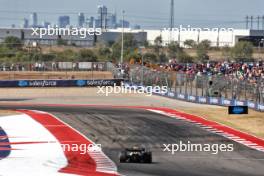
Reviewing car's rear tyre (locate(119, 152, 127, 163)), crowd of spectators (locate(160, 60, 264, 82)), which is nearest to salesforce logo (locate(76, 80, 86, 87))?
crowd of spectators (locate(160, 60, 264, 82))

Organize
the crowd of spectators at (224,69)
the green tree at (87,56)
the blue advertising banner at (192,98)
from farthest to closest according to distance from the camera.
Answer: the green tree at (87,56)
the crowd of spectators at (224,69)
the blue advertising banner at (192,98)

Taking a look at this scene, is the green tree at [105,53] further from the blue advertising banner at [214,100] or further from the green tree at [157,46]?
the blue advertising banner at [214,100]

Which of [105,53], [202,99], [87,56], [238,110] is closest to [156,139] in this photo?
[238,110]

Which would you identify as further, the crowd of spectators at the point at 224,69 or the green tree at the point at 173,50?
the green tree at the point at 173,50

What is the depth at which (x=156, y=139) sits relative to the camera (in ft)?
98.3

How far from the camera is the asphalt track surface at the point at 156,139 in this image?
2212cm

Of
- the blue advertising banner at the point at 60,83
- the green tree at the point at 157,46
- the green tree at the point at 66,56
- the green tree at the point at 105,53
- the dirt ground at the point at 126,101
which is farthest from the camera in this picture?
the green tree at the point at 157,46

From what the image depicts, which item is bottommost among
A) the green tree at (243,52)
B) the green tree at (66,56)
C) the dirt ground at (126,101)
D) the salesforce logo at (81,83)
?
the dirt ground at (126,101)

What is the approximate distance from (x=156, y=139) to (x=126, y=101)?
23119 millimetres

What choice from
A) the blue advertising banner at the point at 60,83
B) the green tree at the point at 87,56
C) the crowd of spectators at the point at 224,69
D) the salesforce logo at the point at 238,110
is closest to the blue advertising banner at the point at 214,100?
the salesforce logo at the point at 238,110

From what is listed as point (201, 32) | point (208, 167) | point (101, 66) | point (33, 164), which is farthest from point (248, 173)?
point (201, 32)

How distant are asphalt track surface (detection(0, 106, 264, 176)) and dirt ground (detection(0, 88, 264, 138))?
3075 millimetres

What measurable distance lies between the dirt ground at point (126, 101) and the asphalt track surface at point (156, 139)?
10.1ft

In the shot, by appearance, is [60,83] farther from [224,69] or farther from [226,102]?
[226,102]
